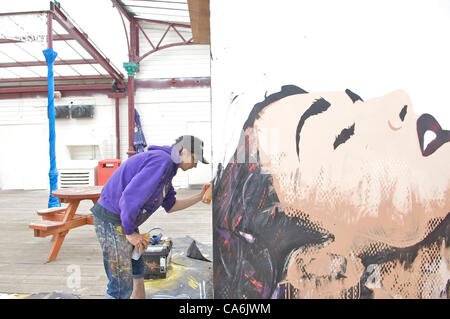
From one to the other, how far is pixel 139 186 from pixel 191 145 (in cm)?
46

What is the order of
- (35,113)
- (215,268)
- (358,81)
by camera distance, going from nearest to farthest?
(358,81), (215,268), (35,113)

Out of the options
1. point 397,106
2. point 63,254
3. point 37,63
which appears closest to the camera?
point 397,106

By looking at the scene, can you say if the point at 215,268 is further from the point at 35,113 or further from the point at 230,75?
the point at 35,113

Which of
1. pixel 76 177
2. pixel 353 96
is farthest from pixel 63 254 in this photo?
pixel 76 177

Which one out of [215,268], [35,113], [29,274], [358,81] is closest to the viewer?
[358,81]

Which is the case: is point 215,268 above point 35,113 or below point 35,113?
below

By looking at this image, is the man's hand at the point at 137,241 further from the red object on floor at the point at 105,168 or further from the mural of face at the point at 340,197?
the red object on floor at the point at 105,168

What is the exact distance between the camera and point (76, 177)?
862cm

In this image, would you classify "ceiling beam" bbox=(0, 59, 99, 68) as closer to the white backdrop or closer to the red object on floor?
the red object on floor

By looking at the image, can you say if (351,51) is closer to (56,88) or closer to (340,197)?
(340,197)

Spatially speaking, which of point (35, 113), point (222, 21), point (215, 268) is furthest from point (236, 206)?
point (35, 113)

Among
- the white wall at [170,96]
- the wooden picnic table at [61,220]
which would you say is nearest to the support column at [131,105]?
the white wall at [170,96]
